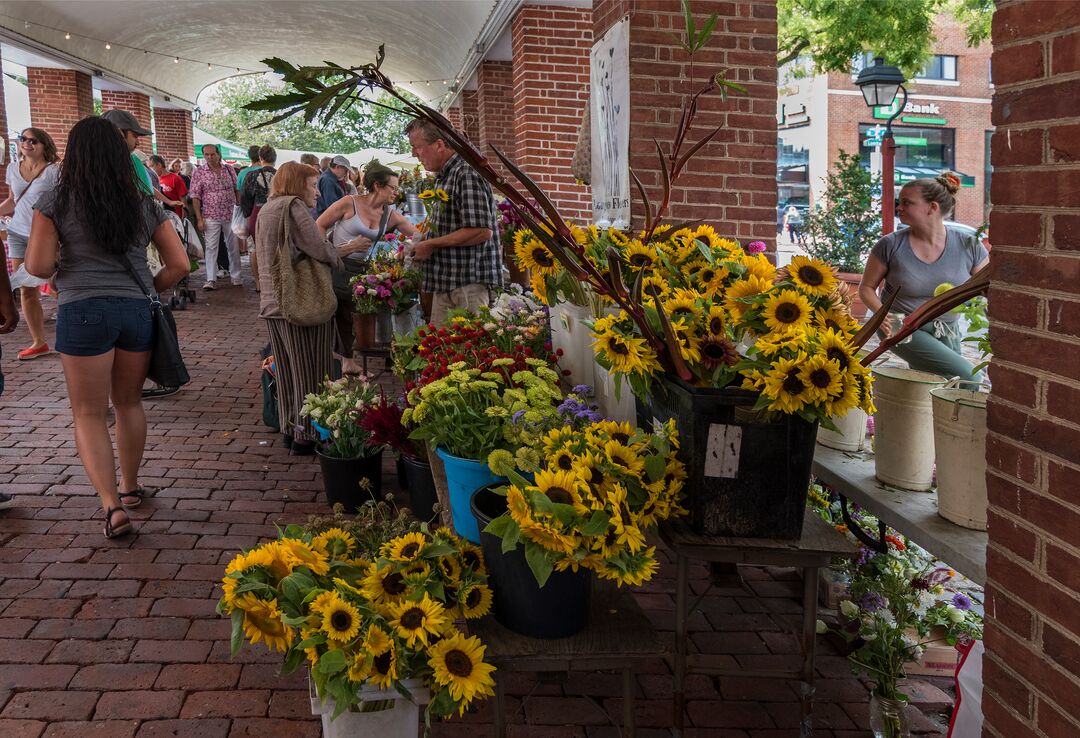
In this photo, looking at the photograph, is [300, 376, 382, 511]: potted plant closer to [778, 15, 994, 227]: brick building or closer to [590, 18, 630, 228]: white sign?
[590, 18, 630, 228]: white sign

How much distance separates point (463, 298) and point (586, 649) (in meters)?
3.46

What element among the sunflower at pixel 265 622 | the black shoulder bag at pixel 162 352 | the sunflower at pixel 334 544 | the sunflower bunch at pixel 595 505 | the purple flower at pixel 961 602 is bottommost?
the purple flower at pixel 961 602

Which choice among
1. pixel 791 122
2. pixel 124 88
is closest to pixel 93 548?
pixel 124 88

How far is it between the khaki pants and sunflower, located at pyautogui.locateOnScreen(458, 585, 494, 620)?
10.6ft

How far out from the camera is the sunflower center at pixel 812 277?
2.17 metres

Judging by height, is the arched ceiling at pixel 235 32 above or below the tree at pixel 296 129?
below

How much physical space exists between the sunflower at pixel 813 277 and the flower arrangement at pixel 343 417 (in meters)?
2.62

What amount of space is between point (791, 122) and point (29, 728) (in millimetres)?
36326

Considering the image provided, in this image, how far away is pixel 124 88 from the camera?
63.9ft

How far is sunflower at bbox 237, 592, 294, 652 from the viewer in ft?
7.23

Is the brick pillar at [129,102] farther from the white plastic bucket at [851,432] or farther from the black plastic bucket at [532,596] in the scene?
the black plastic bucket at [532,596]

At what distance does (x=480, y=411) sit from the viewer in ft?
9.45

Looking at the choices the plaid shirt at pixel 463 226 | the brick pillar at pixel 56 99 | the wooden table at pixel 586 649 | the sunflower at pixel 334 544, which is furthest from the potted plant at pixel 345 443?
the brick pillar at pixel 56 99

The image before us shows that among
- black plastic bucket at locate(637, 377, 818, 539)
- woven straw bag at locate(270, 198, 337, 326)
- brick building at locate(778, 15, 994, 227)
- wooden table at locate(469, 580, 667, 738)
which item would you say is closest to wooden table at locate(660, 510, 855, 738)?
black plastic bucket at locate(637, 377, 818, 539)
